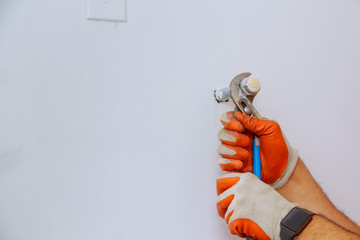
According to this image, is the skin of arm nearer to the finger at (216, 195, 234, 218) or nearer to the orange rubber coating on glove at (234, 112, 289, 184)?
the orange rubber coating on glove at (234, 112, 289, 184)

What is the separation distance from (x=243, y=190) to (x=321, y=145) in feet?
1.05

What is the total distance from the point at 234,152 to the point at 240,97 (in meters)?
0.11

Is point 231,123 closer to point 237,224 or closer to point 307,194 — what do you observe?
point 237,224

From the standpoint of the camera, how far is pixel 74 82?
0.53 m

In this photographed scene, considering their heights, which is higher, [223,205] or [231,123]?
[231,123]

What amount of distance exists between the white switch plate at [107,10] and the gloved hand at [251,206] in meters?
0.36

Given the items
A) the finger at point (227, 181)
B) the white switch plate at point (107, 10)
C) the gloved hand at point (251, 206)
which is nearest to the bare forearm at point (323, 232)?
the gloved hand at point (251, 206)

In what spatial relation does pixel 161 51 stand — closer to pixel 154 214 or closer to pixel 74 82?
pixel 74 82

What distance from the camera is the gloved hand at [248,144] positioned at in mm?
582

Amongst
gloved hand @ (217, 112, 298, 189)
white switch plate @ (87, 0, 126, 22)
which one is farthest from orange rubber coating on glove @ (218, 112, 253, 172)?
white switch plate @ (87, 0, 126, 22)

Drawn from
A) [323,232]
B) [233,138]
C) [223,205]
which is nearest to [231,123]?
[233,138]

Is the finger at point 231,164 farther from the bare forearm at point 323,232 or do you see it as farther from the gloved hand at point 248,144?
the bare forearm at point 323,232

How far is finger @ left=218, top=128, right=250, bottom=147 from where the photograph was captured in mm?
579

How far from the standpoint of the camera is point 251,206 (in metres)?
0.58
